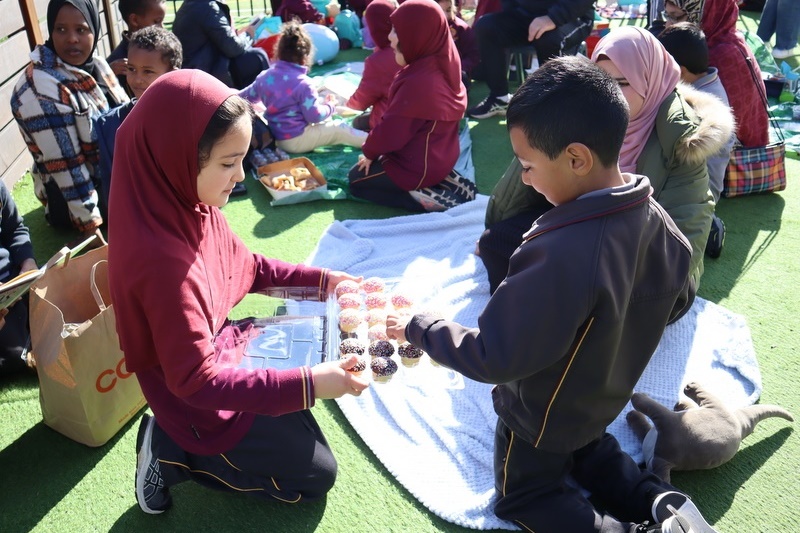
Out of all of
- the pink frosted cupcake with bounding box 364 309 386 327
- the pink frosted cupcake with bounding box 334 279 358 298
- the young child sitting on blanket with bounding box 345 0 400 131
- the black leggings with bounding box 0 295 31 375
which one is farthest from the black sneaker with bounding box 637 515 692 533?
the young child sitting on blanket with bounding box 345 0 400 131

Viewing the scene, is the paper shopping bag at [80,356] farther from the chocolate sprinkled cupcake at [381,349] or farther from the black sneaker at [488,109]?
the black sneaker at [488,109]

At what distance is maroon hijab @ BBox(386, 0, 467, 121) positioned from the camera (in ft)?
12.9

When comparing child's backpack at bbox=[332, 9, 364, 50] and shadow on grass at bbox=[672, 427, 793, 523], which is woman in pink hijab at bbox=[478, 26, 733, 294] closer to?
shadow on grass at bbox=[672, 427, 793, 523]

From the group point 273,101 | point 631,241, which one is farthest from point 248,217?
point 631,241

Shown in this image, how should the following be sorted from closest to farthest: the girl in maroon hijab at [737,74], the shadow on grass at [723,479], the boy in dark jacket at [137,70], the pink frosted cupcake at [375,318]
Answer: the shadow on grass at [723,479], the pink frosted cupcake at [375,318], the boy in dark jacket at [137,70], the girl in maroon hijab at [737,74]

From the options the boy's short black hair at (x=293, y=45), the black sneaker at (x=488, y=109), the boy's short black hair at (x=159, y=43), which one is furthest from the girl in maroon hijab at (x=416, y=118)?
the black sneaker at (x=488, y=109)

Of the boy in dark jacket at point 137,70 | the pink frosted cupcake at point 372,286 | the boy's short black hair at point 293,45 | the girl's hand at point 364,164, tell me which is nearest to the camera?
the pink frosted cupcake at point 372,286

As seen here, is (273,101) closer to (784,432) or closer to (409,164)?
(409,164)

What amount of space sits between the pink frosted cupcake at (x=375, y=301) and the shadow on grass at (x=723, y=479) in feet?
3.94

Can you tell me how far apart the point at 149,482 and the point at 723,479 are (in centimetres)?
193

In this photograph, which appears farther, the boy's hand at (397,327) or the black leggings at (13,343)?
the black leggings at (13,343)

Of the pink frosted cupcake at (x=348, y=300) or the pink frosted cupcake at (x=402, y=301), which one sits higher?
the pink frosted cupcake at (x=348, y=300)

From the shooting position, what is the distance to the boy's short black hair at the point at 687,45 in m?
3.53

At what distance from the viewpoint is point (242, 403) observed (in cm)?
173
